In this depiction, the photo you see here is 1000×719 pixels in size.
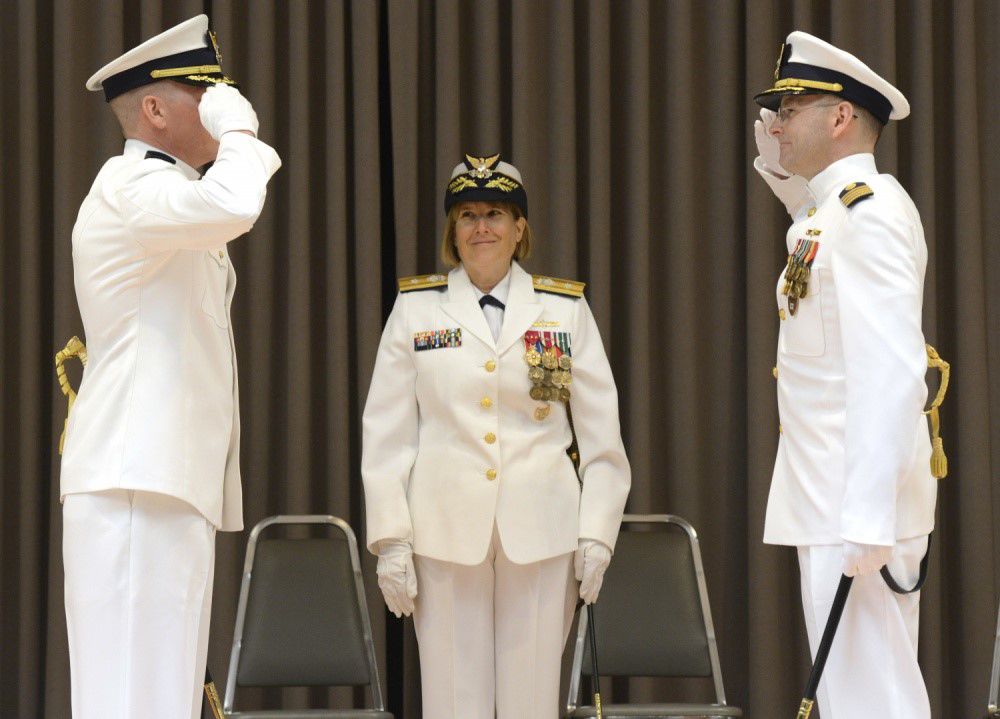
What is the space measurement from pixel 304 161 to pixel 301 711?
1.93m

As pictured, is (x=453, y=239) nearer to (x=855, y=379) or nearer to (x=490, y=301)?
(x=490, y=301)

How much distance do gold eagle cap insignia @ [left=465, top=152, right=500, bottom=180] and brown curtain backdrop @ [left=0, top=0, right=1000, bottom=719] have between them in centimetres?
A: 85

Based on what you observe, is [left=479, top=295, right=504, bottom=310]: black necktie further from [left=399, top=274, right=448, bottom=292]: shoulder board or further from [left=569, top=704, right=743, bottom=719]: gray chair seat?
[left=569, top=704, right=743, bottom=719]: gray chair seat

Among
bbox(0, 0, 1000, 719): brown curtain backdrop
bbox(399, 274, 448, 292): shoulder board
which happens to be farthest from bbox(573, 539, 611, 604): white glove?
bbox(0, 0, 1000, 719): brown curtain backdrop

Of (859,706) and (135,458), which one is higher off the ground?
(135,458)

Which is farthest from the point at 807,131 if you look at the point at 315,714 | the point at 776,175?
the point at 315,714

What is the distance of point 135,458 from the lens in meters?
2.72

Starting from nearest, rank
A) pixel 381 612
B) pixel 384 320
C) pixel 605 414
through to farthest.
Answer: pixel 605 414, pixel 381 612, pixel 384 320

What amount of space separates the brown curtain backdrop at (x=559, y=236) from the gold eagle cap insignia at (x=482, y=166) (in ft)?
2.79

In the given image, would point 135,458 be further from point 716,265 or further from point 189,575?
point 716,265

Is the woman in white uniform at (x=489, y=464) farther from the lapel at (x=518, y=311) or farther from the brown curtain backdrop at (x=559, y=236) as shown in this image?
the brown curtain backdrop at (x=559, y=236)

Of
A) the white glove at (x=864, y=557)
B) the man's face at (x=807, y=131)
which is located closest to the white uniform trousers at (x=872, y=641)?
the white glove at (x=864, y=557)

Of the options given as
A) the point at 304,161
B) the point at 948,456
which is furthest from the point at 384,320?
the point at 948,456

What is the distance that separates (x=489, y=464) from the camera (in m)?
3.63
